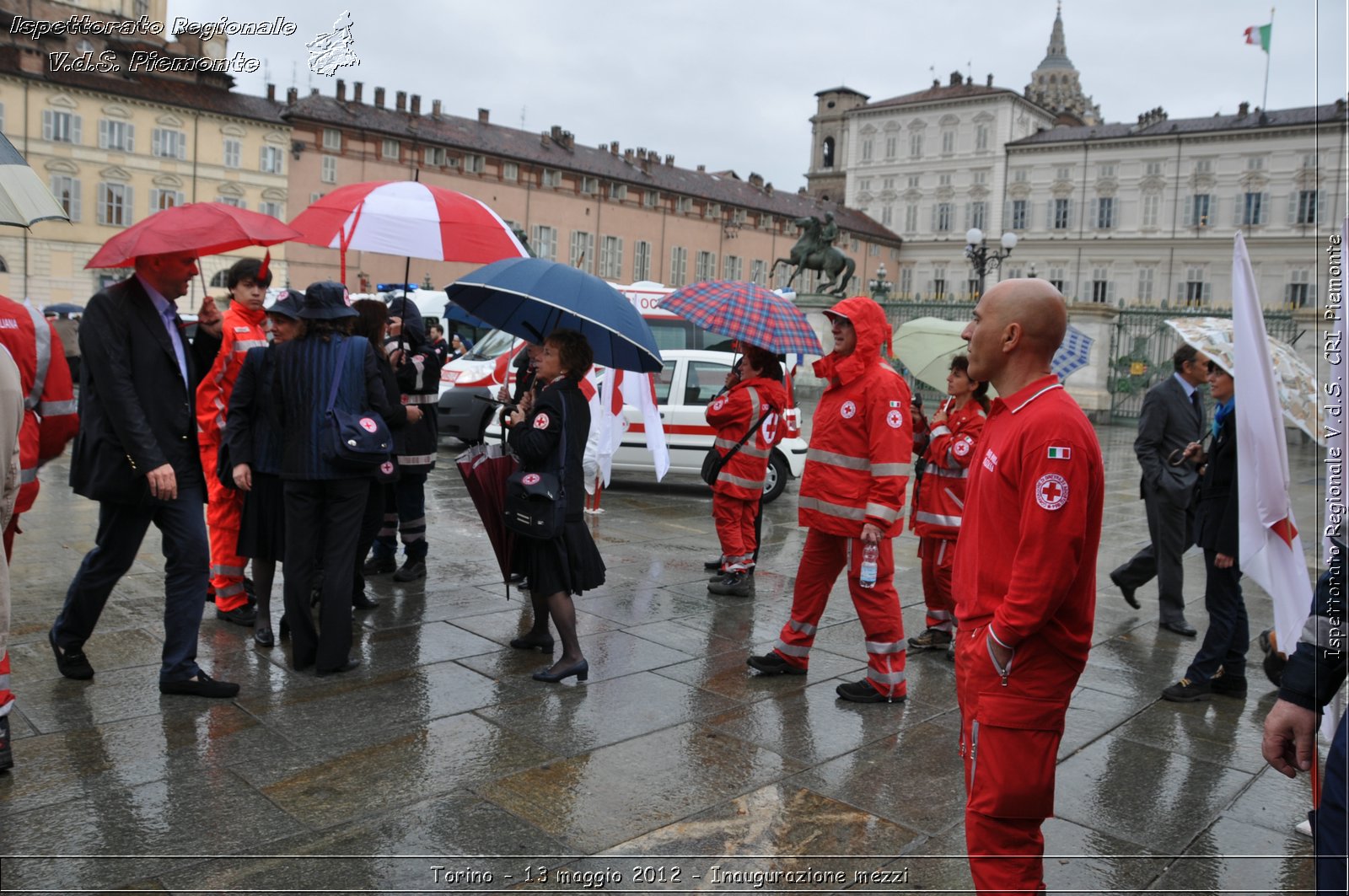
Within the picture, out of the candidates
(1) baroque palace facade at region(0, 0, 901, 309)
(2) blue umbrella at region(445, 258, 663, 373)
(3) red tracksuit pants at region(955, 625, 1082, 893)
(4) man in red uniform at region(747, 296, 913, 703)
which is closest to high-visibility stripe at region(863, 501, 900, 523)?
(4) man in red uniform at region(747, 296, 913, 703)

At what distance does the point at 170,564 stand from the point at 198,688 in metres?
0.59

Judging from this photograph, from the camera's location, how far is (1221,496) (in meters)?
5.77

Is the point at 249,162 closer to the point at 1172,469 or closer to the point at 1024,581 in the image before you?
the point at 1172,469

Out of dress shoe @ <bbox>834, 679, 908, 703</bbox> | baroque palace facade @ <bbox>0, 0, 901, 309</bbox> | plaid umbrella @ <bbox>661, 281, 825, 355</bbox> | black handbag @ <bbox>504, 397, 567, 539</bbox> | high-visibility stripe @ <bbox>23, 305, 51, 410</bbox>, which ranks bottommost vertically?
dress shoe @ <bbox>834, 679, 908, 703</bbox>

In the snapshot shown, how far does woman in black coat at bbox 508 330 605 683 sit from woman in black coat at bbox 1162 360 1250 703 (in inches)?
128

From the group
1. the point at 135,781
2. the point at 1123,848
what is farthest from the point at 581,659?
the point at 1123,848

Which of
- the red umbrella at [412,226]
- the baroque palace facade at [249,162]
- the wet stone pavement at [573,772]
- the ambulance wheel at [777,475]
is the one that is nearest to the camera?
the wet stone pavement at [573,772]

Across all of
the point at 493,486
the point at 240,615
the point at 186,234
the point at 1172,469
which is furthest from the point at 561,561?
the point at 1172,469

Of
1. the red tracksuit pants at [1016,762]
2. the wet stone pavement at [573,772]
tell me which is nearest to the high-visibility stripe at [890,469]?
the wet stone pavement at [573,772]

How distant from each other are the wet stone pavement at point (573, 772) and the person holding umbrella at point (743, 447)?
967mm

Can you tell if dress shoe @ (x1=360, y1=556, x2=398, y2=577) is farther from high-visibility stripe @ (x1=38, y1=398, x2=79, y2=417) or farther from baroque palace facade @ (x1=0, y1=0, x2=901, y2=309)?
baroque palace facade @ (x1=0, y1=0, x2=901, y2=309)

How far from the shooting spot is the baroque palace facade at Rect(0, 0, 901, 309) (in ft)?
146

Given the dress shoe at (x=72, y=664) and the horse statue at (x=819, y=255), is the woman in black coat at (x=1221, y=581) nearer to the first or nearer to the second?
the dress shoe at (x=72, y=664)

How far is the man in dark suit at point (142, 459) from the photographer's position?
4473 millimetres
